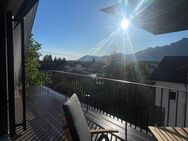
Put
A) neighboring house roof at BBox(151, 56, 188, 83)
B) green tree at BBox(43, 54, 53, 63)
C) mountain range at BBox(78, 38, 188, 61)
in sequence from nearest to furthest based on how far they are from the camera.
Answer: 1. green tree at BBox(43, 54, 53, 63)
2. neighboring house roof at BBox(151, 56, 188, 83)
3. mountain range at BBox(78, 38, 188, 61)

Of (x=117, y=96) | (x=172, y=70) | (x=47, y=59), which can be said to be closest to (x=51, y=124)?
(x=117, y=96)

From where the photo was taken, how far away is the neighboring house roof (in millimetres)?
20966

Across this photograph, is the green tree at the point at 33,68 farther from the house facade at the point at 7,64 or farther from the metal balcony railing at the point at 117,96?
the house facade at the point at 7,64

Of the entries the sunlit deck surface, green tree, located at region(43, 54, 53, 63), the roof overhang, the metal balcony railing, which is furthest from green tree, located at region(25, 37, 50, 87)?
the roof overhang

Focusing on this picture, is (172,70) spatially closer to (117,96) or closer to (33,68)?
(33,68)

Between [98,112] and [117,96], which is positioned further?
[98,112]

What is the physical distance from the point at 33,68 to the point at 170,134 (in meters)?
6.90

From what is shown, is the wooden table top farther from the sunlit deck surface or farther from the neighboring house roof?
the neighboring house roof

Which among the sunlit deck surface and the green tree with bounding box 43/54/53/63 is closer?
the sunlit deck surface

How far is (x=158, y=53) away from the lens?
92.5ft

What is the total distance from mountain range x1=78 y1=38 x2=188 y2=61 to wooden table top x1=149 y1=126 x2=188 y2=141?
69.8 feet

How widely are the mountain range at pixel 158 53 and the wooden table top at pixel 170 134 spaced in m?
21.3

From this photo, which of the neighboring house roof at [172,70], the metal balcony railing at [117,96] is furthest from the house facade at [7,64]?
the neighboring house roof at [172,70]

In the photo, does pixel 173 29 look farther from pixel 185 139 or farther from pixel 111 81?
pixel 111 81
